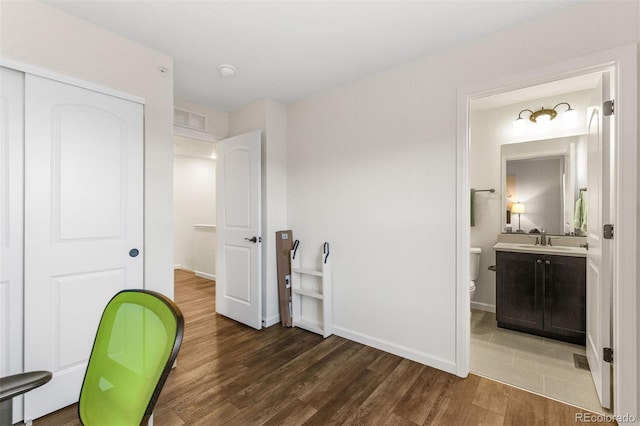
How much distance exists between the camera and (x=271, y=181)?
319 centimetres

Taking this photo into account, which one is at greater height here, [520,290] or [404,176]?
[404,176]

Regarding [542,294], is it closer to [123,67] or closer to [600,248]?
[600,248]

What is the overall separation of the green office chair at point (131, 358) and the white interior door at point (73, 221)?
1.07m

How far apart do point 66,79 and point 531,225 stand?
4412mm

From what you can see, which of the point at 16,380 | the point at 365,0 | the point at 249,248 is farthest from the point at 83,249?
the point at 365,0

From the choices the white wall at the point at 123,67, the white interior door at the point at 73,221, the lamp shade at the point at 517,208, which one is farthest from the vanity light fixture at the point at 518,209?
the white interior door at the point at 73,221

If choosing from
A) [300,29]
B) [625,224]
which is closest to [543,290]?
[625,224]

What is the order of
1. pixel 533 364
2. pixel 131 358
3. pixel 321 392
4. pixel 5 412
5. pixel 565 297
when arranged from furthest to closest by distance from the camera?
pixel 565 297 < pixel 533 364 < pixel 321 392 < pixel 5 412 < pixel 131 358

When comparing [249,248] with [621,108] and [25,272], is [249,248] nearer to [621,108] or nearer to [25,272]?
[25,272]

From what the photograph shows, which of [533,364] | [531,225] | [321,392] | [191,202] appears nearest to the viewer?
[321,392]

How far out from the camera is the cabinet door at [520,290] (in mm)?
2777

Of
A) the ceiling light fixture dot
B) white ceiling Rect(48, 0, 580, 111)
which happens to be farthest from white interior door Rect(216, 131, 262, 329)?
white ceiling Rect(48, 0, 580, 111)

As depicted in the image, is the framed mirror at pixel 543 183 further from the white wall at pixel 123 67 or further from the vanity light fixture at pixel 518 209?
the white wall at pixel 123 67

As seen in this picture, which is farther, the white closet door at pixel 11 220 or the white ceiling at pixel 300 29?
the white ceiling at pixel 300 29
